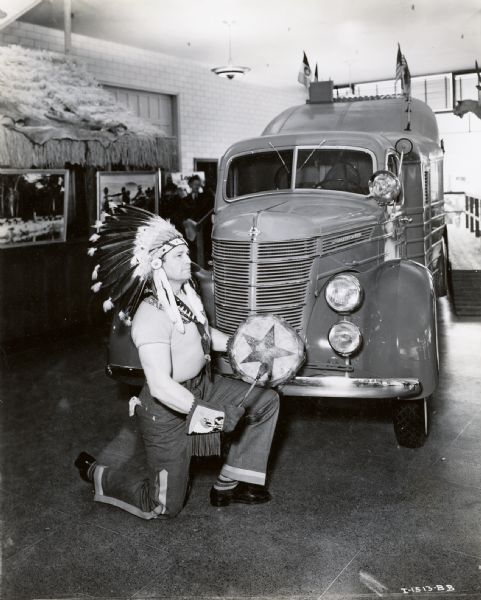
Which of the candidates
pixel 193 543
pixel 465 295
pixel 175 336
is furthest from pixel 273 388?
pixel 465 295

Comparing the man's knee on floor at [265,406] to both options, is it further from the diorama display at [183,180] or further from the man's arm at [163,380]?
the diorama display at [183,180]

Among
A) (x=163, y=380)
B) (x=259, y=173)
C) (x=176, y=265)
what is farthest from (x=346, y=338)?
(x=259, y=173)

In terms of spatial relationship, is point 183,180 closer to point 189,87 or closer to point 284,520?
point 189,87

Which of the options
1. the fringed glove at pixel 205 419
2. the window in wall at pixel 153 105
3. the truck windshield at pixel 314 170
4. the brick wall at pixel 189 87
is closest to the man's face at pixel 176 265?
the fringed glove at pixel 205 419

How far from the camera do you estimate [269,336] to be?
3453mm

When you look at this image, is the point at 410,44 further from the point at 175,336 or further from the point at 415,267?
the point at 175,336

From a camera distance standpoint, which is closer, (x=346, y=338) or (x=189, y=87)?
(x=346, y=338)

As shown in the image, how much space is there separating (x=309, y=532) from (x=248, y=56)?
11.3m

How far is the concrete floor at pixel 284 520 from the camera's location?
113 inches

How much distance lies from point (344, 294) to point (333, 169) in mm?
1540

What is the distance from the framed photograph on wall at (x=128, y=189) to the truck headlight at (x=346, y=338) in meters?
4.87

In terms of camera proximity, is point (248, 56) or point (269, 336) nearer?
point (269, 336)

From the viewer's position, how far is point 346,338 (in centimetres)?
403

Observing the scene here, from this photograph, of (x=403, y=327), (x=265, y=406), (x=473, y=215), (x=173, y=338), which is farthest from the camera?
(x=473, y=215)
